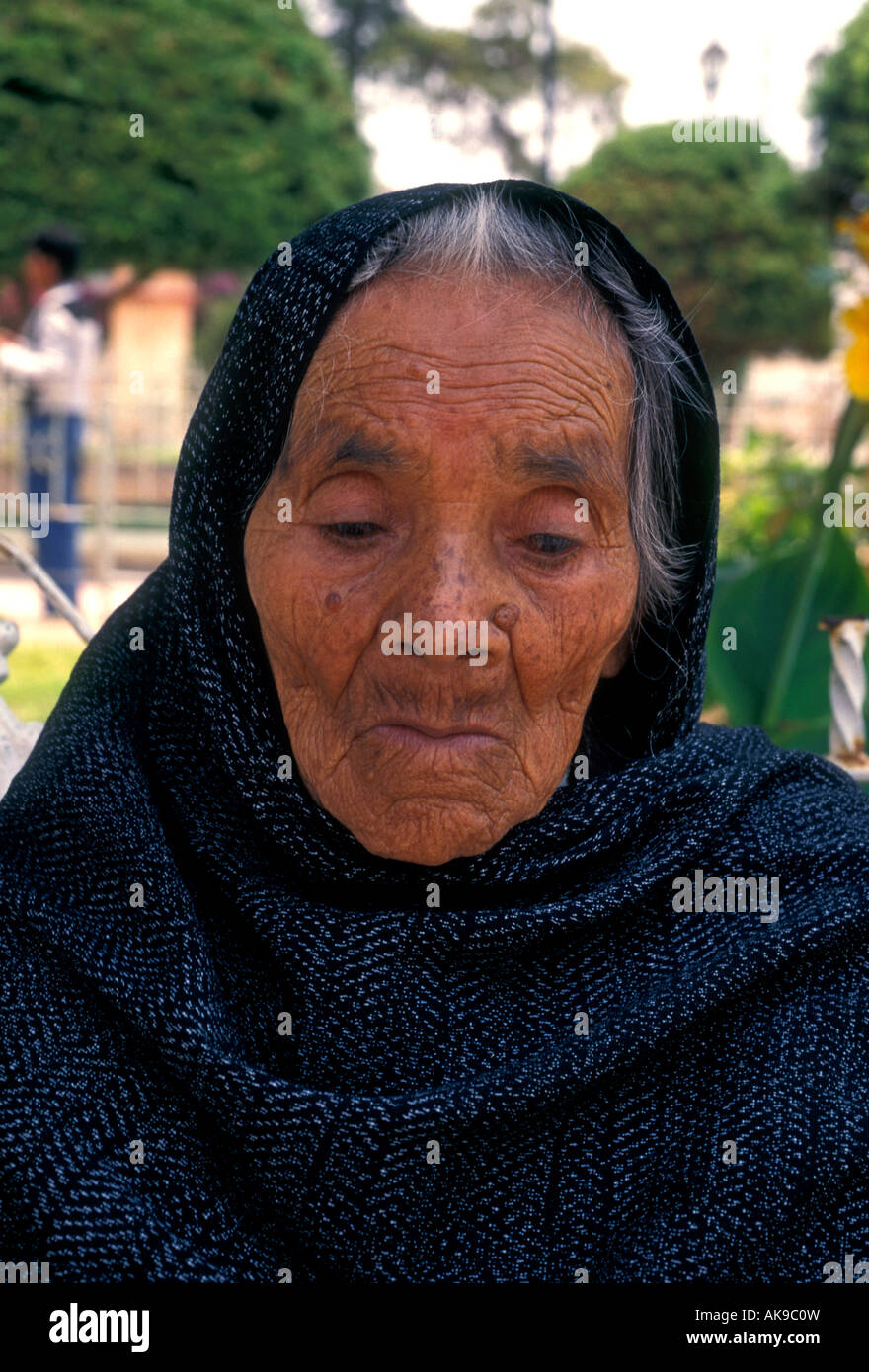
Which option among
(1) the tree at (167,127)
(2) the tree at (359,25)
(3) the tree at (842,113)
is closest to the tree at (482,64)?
(2) the tree at (359,25)

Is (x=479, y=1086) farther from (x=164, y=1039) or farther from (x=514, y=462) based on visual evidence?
(x=514, y=462)

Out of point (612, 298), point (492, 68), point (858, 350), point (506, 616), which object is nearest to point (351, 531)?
point (506, 616)

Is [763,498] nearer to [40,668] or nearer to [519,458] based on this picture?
[40,668]

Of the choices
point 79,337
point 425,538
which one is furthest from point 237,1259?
point 79,337

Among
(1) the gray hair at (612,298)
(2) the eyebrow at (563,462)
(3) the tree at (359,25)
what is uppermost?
(3) the tree at (359,25)

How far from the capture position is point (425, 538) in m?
1.65

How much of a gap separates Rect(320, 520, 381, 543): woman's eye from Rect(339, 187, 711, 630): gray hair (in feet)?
1.02

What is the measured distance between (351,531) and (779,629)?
2.07m

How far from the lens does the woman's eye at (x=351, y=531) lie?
1.70 meters

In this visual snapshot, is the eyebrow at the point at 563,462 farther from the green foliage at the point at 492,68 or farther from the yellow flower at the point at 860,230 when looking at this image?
the green foliage at the point at 492,68

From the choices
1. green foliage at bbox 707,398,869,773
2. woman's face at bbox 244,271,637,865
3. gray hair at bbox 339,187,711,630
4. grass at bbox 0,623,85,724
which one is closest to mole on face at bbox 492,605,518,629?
woman's face at bbox 244,271,637,865

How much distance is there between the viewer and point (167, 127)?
567 inches

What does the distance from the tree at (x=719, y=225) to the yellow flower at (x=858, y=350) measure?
17.5 m

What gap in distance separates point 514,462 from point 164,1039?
812mm
